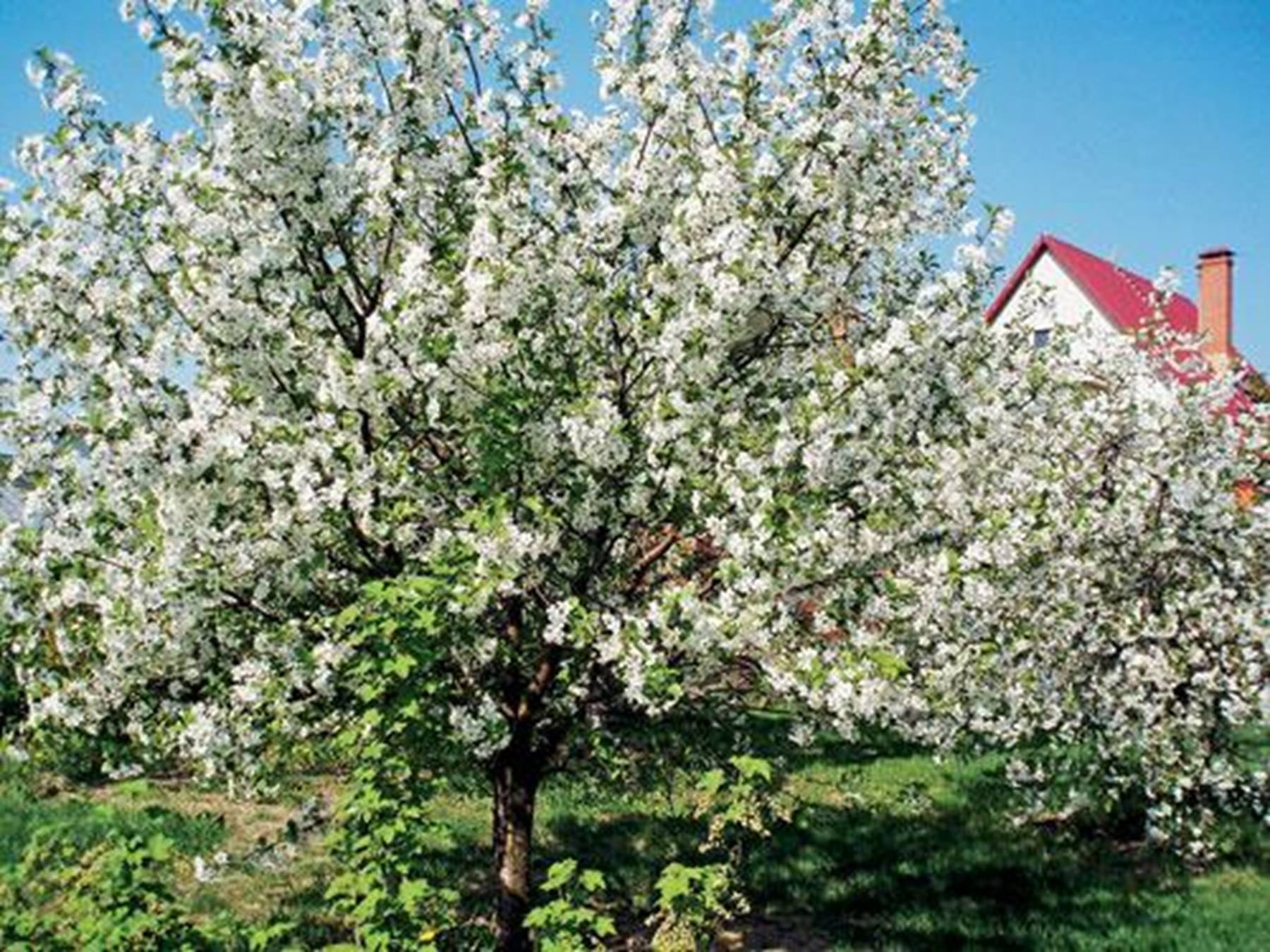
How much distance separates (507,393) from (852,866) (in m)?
7.36

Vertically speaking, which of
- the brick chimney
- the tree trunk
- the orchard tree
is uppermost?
the brick chimney

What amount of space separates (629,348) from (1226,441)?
660 centimetres

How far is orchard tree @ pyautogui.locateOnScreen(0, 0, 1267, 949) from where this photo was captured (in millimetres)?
6383

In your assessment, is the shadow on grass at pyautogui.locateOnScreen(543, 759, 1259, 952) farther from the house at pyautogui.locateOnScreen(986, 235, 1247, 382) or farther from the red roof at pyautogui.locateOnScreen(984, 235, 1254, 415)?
the red roof at pyautogui.locateOnScreen(984, 235, 1254, 415)

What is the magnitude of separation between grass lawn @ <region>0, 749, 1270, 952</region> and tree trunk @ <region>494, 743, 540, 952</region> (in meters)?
0.99

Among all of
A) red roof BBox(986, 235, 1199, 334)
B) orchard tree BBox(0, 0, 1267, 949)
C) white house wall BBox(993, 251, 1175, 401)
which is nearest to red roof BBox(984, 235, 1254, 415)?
red roof BBox(986, 235, 1199, 334)

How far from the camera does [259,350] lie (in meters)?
6.85

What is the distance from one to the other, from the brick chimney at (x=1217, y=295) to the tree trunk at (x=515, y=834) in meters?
31.9

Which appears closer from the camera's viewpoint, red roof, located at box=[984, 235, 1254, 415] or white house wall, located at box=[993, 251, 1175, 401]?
white house wall, located at box=[993, 251, 1175, 401]

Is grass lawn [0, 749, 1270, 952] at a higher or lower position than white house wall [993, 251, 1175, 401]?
lower

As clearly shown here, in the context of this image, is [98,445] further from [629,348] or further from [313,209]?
[629,348]

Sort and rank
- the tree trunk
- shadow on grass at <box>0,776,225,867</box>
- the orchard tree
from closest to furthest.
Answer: the orchard tree
the tree trunk
shadow on grass at <box>0,776,225,867</box>

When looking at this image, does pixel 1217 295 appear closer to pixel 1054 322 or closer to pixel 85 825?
pixel 1054 322

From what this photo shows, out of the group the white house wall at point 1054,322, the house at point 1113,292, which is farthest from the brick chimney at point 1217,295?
the white house wall at point 1054,322
